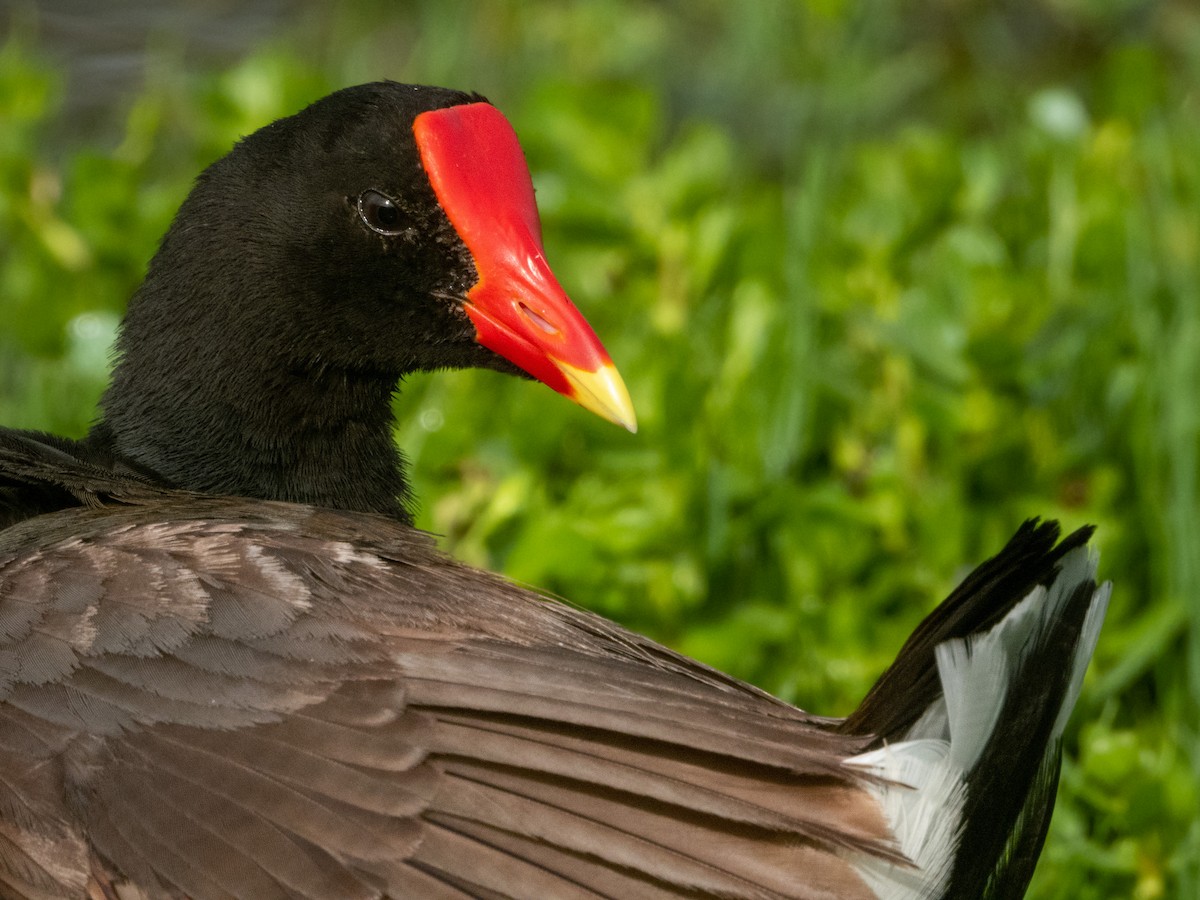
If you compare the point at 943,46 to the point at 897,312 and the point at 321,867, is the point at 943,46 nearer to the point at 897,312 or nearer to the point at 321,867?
the point at 897,312

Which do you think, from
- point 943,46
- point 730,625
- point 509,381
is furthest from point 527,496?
point 943,46

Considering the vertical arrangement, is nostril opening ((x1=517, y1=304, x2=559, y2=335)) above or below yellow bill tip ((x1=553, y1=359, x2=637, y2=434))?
above

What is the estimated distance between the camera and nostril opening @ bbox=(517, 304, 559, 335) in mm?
2498

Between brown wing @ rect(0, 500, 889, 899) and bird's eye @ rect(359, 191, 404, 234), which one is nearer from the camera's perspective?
brown wing @ rect(0, 500, 889, 899)

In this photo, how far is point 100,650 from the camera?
1915 mm

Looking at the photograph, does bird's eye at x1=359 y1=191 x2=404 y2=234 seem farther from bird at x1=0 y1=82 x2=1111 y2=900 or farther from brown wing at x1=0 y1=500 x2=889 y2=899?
brown wing at x1=0 y1=500 x2=889 y2=899

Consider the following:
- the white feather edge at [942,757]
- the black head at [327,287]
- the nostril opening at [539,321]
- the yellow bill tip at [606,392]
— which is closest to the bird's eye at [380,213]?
the black head at [327,287]

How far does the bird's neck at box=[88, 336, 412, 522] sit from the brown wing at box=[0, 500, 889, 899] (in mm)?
569

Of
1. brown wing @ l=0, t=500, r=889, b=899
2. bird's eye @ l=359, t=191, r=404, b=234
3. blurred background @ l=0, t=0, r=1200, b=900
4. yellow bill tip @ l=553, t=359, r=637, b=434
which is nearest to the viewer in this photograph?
brown wing @ l=0, t=500, r=889, b=899

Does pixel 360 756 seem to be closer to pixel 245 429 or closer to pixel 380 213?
pixel 245 429

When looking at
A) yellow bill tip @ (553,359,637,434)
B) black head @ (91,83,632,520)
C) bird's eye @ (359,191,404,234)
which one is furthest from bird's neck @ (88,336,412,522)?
yellow bill tip @ (553,359,637,434)

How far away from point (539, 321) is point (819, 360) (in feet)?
4.44

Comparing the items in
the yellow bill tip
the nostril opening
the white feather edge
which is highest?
the nostril opening

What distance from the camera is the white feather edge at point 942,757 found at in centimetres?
175
